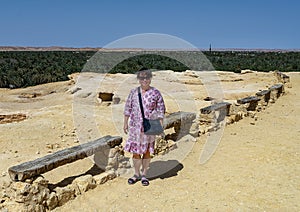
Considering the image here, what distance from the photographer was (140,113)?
15.2 ft

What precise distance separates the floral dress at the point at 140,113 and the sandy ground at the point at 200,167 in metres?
0.61

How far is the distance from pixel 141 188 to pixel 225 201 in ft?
3.74

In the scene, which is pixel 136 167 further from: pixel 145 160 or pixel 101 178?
pixel 101 178

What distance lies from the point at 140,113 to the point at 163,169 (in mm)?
1340

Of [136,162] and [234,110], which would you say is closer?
[136,162]

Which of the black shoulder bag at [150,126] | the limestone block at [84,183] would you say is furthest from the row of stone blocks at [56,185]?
the black shoulder bag at [150,126]

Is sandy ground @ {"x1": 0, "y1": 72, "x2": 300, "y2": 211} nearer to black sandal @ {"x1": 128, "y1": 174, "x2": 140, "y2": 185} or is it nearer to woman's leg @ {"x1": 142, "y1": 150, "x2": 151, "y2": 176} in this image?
black sandal @ {"x1": 128, "y1": 174, "x2": 140, "y2": 185}

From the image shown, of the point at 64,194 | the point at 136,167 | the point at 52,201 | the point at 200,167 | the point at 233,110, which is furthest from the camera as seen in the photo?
the point at 233,110

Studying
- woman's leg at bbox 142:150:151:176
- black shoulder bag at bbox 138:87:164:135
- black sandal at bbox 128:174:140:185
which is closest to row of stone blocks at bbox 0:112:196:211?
black sandal at bbox 128:174:140:185

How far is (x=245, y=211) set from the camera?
13.7 ft

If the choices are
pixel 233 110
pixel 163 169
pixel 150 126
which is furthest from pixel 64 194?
pixel 233 110

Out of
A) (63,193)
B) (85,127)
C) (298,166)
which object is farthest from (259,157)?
(85,127)

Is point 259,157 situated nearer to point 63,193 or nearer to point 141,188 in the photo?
point 141,188

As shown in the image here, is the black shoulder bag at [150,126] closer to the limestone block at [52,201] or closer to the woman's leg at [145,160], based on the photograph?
the woman's leg at [145,160]
